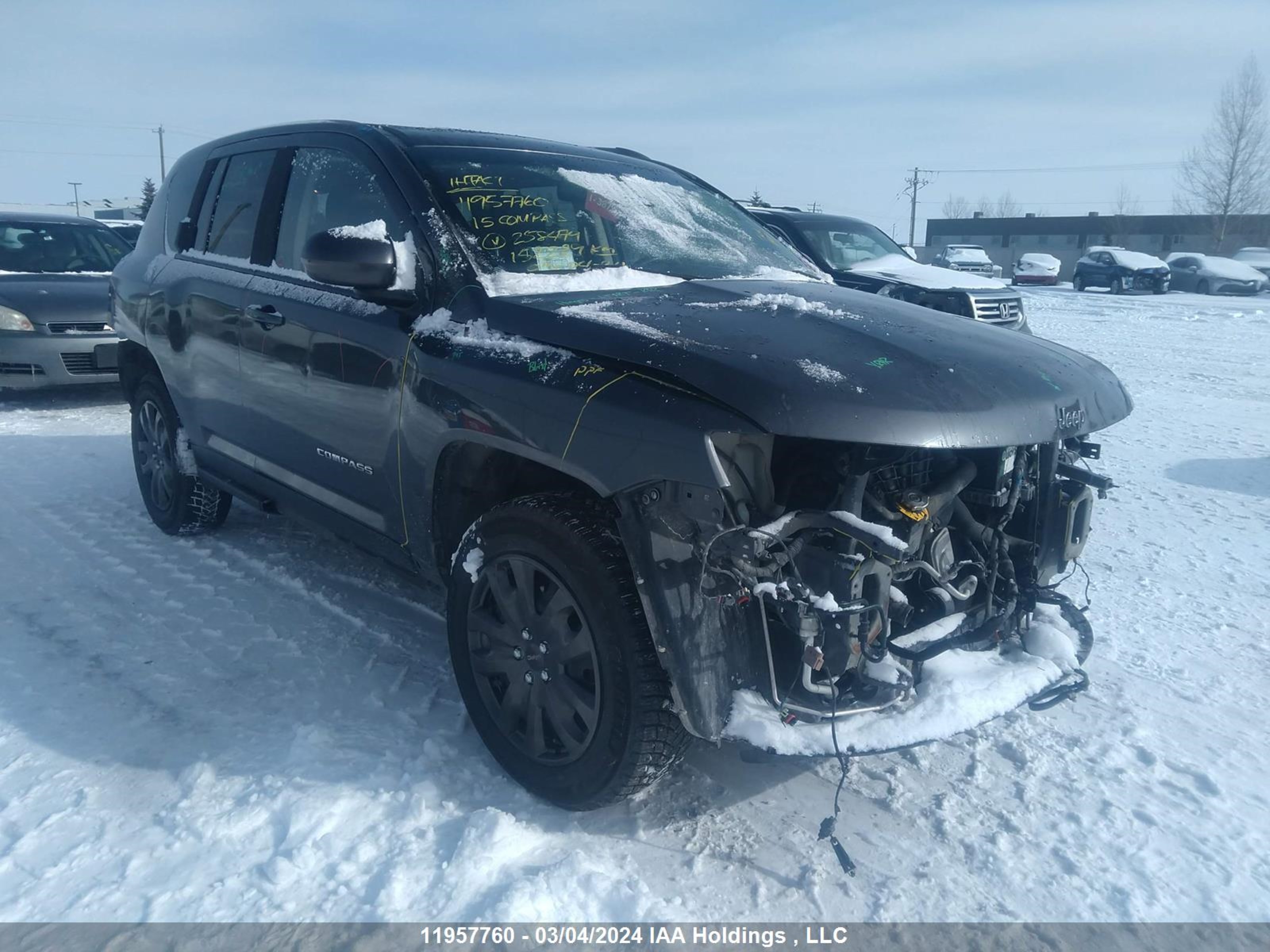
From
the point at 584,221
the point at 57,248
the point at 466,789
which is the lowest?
the point at 466,789

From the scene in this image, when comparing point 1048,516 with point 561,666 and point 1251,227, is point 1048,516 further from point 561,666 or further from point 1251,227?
point 1251,227

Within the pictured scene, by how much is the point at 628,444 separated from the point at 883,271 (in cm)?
842

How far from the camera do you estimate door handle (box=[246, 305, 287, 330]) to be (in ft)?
12.2

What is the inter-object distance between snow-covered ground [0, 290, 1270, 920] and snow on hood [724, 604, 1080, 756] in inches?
4.4

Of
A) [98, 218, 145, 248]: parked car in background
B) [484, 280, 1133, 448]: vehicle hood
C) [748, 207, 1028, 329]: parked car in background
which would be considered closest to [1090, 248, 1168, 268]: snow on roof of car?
[748, 207, 1028, 329]: parked car in background

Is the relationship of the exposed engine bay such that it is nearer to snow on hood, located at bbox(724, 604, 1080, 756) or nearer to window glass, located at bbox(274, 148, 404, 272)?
snow on hood, located at bbox(724, 604, 1080, 756)

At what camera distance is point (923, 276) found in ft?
32.8

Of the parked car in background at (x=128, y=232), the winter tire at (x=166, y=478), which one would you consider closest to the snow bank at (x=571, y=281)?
the winter tire at (x=166, y=478)

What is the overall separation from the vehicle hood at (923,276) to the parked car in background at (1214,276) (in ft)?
63.8

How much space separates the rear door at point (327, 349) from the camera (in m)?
3.22

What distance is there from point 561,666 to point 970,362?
1.40 meters

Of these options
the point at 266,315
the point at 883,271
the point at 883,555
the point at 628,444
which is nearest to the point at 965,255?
the point at 883,271

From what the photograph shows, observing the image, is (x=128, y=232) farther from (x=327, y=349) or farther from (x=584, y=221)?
(x=584, y=221)

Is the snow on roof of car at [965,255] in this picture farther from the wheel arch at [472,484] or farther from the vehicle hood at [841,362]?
the wheel arch at [472,484]
